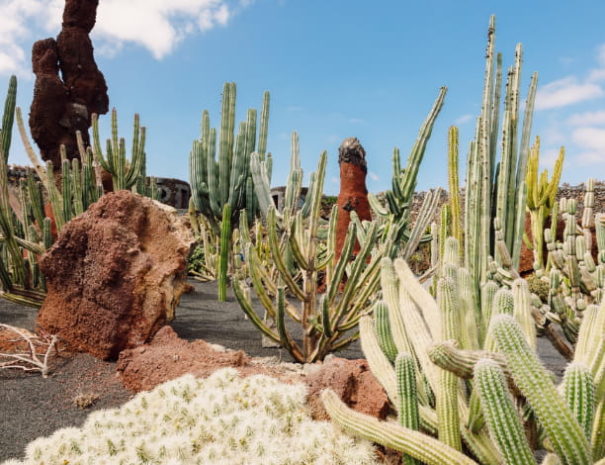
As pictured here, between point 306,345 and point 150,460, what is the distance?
2.53 m

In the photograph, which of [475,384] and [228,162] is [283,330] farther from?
[228,162]

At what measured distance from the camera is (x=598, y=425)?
5.65ft

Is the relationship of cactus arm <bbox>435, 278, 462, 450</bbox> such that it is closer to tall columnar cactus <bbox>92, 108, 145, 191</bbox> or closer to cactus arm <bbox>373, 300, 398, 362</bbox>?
cactus arm <bbox>373, 300, 398, 362</bbox>

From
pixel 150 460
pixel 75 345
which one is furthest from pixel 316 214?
pixel 150 460

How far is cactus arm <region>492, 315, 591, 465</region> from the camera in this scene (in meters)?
1.50

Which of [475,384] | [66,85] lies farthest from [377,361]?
[66,85]

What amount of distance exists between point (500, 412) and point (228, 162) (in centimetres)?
820

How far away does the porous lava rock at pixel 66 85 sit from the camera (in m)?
15.9

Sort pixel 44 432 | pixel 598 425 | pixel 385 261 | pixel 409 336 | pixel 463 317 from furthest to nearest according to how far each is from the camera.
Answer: pixel 44 432 < pixel 385 261 < pixel 409 336 < pixel 463 317 < pixel 598 425

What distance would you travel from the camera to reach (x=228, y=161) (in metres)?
9.27

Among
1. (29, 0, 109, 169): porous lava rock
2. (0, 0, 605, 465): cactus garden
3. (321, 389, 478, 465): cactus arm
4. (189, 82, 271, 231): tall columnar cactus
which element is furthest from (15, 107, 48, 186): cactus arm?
(29, 0, 109, 169): porous lava rock

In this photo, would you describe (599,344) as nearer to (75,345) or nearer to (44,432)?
(44,432)

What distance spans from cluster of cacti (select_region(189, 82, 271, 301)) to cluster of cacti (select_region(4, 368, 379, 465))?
21.6ft

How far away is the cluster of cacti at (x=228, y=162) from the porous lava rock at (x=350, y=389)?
6577 millimetres
